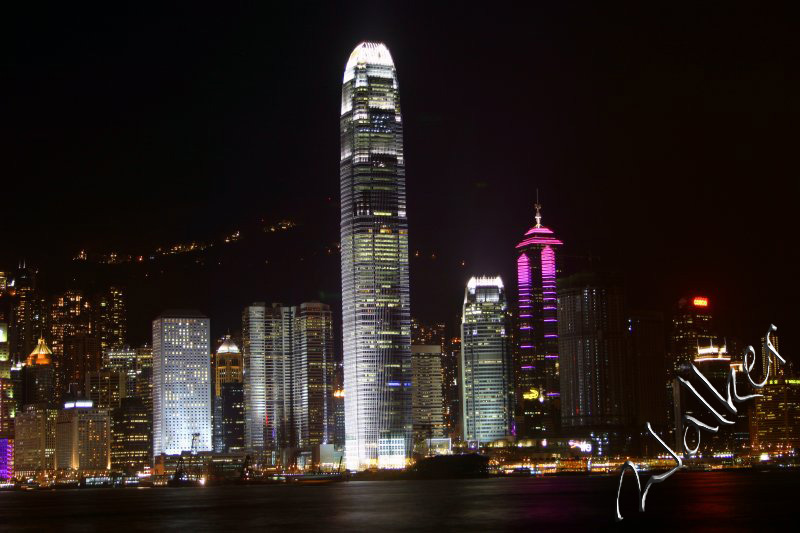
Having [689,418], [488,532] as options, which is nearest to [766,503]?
[488,532]

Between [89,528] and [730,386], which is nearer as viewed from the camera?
[730,386]

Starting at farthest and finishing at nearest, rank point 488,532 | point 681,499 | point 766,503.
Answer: point 681,499, point 766,503, point 488,532

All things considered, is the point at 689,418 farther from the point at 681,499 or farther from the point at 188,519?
the point at 681,499

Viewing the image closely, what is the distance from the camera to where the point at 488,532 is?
84188 millimetres

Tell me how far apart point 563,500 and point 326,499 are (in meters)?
33.3

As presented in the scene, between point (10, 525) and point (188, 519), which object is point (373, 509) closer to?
point (188, 519)

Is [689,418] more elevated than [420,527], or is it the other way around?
[689,418]

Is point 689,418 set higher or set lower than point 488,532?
higher

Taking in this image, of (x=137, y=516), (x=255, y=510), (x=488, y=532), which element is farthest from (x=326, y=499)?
(x=488, y=532)

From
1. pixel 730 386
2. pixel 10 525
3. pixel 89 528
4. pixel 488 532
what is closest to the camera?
pixel 730 386

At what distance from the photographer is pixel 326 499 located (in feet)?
492

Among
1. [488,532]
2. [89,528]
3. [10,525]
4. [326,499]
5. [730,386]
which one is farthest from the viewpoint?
[326,499]

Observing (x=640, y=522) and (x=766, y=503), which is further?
(x=766, y=503)

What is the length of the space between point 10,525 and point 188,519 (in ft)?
50.5
